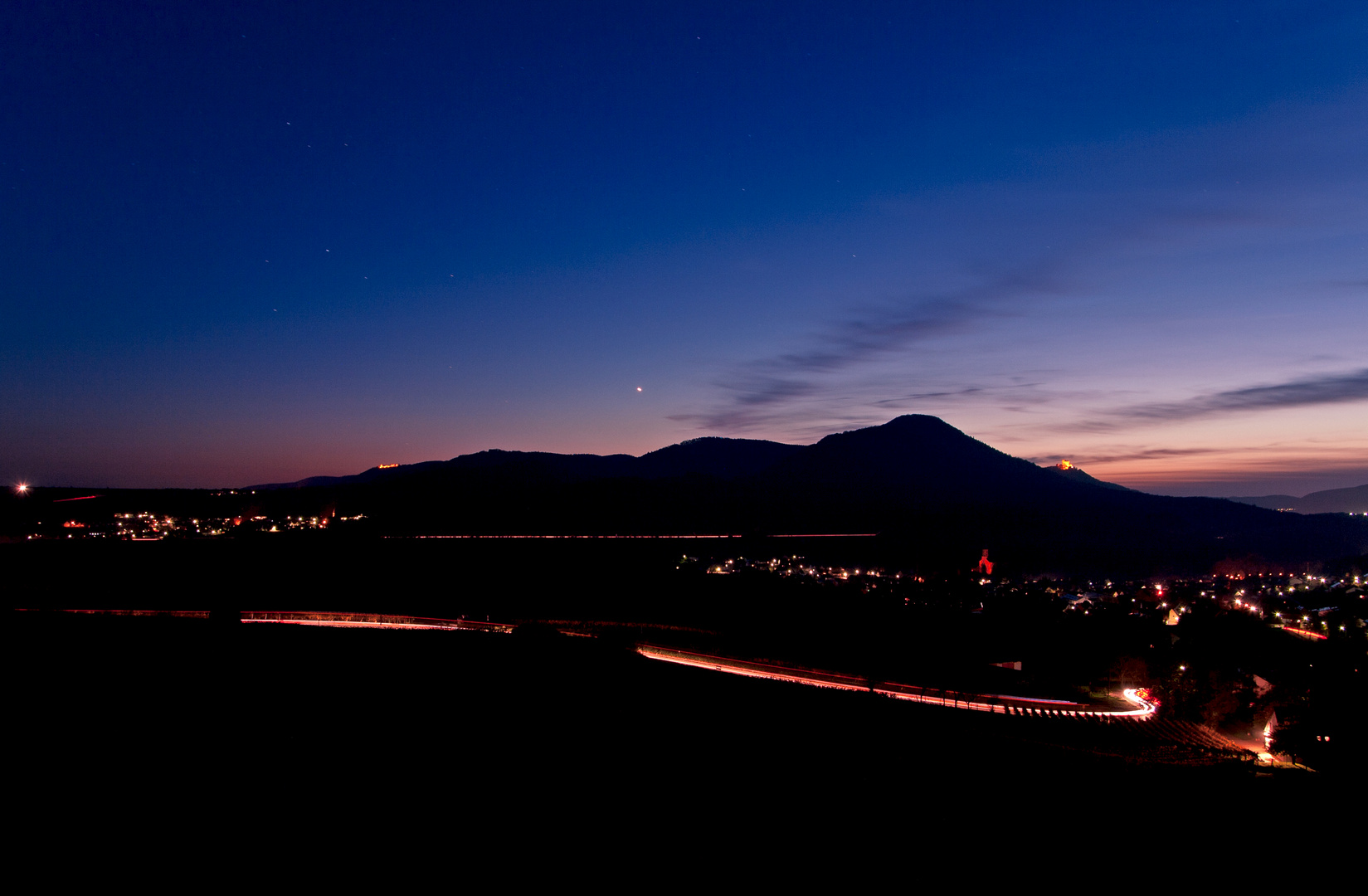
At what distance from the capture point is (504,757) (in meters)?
8.91

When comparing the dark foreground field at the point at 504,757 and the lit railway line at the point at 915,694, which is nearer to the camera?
the dark foreground field at the point at 504,757

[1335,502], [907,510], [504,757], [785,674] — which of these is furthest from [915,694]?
[1335,502]

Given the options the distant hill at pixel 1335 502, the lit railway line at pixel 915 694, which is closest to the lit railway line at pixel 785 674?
the lit railway line at pixel 915 694

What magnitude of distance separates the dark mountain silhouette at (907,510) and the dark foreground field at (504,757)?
57.2 metres

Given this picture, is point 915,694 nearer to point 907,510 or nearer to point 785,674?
point 785,674

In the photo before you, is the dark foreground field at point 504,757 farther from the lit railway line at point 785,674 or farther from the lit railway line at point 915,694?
the lit railway line at point 785,674

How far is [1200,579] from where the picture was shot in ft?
223

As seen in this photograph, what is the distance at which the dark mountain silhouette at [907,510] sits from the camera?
260ft

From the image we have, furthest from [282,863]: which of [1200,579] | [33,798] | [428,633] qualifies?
[1200,579]

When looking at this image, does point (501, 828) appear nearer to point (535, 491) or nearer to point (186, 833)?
point (186, 833)

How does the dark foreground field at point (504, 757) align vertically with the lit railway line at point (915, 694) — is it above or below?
above

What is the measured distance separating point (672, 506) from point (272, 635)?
79.9 meters

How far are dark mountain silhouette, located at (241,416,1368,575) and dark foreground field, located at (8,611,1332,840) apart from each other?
5719 centimetres

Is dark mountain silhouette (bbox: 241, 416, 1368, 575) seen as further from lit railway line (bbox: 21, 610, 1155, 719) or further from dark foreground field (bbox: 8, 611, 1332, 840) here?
dark foreground field (bbox: 8, 611, 1332, 840)
